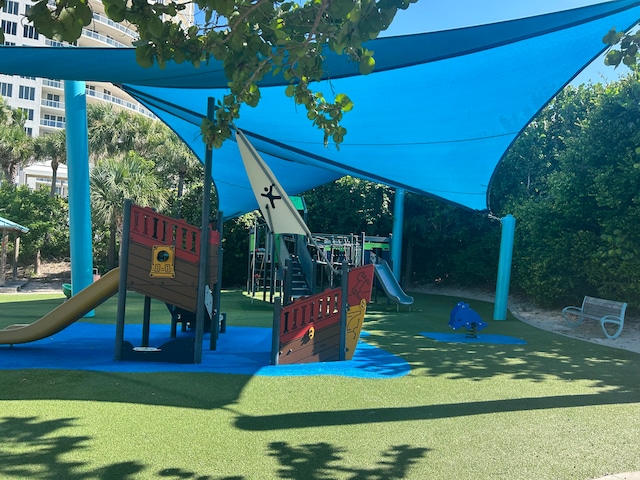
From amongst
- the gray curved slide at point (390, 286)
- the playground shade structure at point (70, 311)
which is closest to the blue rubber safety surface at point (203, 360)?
the playground shade structure at point (70, 311)

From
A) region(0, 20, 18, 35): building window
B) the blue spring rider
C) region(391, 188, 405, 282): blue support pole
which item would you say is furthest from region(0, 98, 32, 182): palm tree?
region(0, 20, 18, 35): building window

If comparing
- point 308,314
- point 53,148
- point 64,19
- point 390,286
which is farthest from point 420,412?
point 53,148

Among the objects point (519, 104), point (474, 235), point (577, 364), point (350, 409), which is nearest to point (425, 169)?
point (519, 104)

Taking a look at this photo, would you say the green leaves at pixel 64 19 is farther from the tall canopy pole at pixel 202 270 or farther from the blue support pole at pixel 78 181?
the blue support pole at pixel 78 181

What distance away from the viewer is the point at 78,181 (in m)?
10.1

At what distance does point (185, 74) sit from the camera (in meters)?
6.03

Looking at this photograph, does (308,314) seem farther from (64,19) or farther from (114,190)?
(114,190)

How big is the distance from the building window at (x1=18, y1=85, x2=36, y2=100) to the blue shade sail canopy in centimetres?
5351

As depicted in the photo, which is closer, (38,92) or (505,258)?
(505,258)

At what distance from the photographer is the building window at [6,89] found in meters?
51.6

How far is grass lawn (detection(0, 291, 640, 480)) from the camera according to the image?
3.30m

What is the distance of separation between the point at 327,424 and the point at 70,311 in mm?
4498

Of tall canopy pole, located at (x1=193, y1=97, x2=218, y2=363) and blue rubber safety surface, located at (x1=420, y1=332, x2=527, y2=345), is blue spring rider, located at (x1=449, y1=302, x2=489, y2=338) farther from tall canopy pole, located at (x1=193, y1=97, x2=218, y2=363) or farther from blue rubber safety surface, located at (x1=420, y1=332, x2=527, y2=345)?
tall canopy pole, located at (x1=193, y1=97, x2=218, y2=363)

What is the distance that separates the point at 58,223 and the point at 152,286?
62.4ft
